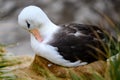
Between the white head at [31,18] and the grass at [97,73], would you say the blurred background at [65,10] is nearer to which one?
the grass at [97,73]

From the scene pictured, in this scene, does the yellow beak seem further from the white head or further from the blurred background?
the blurred background

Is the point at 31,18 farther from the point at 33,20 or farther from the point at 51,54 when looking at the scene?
the point at 51,54

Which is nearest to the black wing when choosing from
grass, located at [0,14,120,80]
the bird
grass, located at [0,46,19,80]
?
the bird

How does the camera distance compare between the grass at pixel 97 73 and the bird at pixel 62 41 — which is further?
the bird at pixel 62 41

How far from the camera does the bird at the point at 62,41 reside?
4.48 metres

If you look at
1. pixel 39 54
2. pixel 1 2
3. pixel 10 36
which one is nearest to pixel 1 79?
pixel 39 54

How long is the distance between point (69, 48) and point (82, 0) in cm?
956

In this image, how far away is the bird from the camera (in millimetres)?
4480

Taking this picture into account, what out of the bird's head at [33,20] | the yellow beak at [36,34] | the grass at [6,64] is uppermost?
the bird's head at [33,20]

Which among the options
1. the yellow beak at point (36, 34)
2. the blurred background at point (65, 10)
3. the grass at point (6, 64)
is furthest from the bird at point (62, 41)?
A: the blurred background at point (65, 10)

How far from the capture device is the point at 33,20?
179 inches

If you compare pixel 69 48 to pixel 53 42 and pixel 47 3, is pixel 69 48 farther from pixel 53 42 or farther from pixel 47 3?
pixel 47 3

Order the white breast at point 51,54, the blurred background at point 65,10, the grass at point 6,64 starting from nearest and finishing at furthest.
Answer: the white breast at point 51,54 → the grass at point 6,64 → the blurred background at point 65,10

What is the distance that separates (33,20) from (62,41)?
0.91ft
